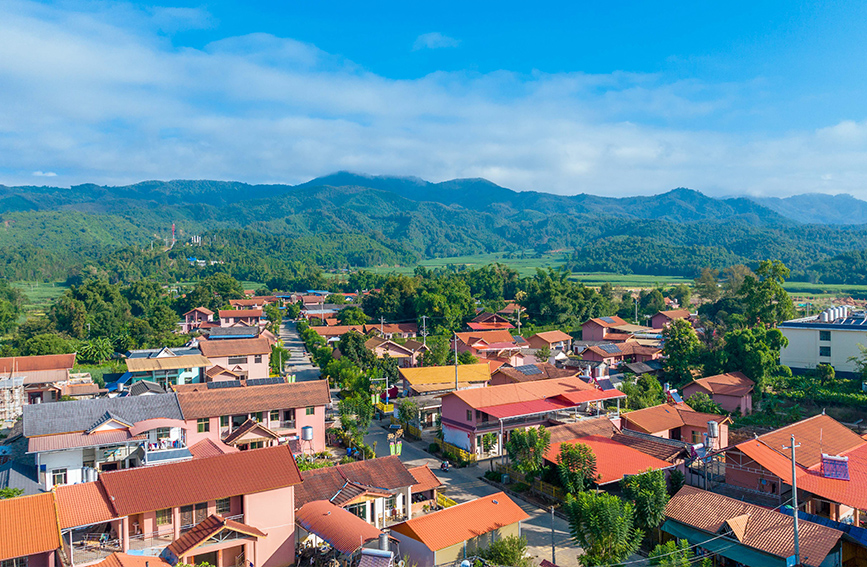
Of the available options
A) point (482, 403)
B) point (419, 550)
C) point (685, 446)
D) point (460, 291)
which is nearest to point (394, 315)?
point (460, 291)

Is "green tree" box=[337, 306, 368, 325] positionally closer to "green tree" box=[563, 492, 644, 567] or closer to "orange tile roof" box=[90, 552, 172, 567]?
"green tree" box=[563, 492, 644, 567]

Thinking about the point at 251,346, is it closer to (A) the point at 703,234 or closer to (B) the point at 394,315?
(B) the point at 394,315

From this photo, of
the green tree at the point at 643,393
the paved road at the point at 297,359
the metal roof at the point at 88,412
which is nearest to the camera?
the metal roof at the point at 88,412

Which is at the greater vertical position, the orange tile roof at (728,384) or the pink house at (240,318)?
the pink house at (240,318)

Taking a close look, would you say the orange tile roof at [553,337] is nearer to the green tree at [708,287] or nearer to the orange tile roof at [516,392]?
the orange tile roof at [516,392]

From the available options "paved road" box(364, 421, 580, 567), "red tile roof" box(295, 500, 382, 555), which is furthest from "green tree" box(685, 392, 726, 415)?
"red tile roof" box(295, 500, 382, 555)

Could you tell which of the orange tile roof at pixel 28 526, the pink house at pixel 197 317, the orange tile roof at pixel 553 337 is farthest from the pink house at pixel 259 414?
the pink house at pixel 197 317
